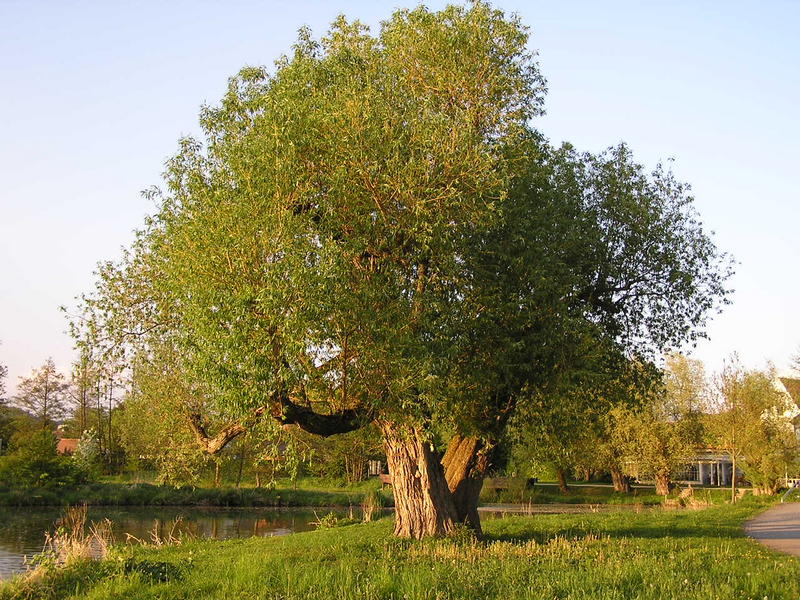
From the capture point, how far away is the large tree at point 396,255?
13852 mm

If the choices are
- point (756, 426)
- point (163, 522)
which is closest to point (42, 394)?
point (163, 522)

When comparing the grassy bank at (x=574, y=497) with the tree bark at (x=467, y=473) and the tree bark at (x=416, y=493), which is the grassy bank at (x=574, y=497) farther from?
the tree bark at (x=416, y=493)

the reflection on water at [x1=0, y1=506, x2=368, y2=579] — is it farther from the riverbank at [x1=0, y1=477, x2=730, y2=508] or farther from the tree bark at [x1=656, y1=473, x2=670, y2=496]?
the tree bark at [x1=656, y1=473, x2=670, y2=496]

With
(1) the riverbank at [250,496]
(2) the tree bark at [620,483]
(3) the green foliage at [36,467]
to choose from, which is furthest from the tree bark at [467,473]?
(2) the tree bark at [620,483]

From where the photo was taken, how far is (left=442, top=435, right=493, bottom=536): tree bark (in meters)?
18.8

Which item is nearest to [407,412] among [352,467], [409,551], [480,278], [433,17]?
[409,551]

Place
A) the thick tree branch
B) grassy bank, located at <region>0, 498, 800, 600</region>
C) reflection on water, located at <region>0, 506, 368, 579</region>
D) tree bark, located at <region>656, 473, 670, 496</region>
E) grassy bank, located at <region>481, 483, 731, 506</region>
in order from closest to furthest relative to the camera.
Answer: grassy bank, located at <region>0, 498, 800, 600</region> < the thick tree branch < reflection on water, located at <region>0, 506, 368, 579</region> < tree bark, located at <region>656, 473, 670, 496</region> < grassy bank, located at <region>481, 483, 731, 506</region>

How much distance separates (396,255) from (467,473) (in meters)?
6.77

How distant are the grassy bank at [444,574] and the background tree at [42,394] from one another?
193 feet

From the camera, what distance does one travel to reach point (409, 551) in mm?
14414

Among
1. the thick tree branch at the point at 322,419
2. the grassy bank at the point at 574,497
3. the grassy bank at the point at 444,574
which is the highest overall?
the thick tree branch at the point at 322,419

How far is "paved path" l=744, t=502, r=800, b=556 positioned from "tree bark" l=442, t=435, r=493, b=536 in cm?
723

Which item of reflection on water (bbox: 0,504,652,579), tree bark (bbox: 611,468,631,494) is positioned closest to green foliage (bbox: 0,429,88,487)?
reflection on water (bbox: 0,504,652,579)

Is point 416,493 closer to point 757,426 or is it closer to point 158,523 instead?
point 158,523
